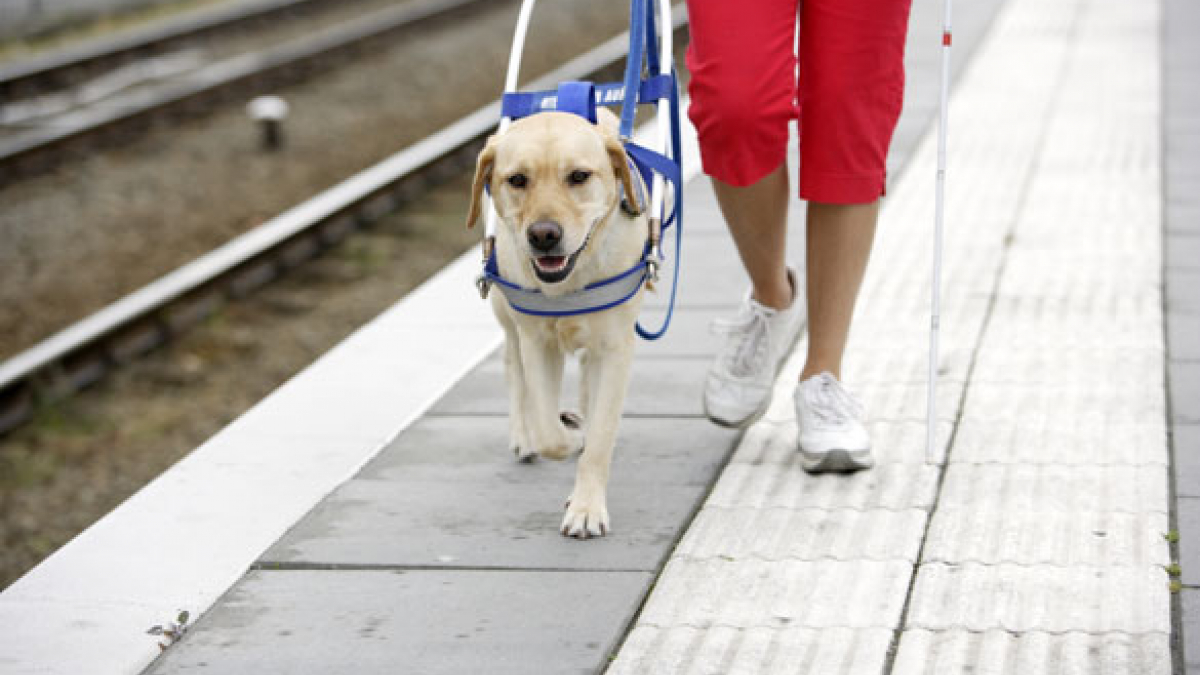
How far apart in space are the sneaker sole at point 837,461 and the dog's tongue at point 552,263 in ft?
3.10

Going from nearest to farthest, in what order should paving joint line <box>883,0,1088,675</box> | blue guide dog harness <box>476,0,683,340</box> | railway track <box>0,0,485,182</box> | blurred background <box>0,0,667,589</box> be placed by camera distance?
paving joint line <box>883,0,1088,675</box> < blue guide dog harness <box>476,0,683,340</box> < blurred background <box>0,0,667,589</box> < railway track <box>0,0,485,182</box>

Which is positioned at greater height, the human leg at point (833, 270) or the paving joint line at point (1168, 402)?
the human leg at point (833, 270)

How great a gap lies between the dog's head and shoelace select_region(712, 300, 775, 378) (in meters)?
0.94

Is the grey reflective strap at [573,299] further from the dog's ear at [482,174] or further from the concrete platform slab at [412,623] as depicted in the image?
the concrete platform slab at [412,623]

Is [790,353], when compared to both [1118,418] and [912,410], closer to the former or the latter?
[912,410]

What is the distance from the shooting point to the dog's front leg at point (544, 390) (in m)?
3.87

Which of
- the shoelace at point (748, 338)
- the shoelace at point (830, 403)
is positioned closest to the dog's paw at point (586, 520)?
the shoelace at point (830, 403)

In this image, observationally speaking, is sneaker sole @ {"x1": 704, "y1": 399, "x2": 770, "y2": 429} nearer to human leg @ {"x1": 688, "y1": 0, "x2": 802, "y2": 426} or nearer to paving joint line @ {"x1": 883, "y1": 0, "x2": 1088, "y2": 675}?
human leg @ {"x1": 688, "y1": 0, "x2": 802, "y2": 426}

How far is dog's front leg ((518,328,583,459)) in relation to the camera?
3.87m

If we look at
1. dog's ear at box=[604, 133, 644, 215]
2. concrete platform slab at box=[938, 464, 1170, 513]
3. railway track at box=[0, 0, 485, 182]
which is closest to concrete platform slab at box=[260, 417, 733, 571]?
concrete platform slab at box=[938, 464, 1170, 513]

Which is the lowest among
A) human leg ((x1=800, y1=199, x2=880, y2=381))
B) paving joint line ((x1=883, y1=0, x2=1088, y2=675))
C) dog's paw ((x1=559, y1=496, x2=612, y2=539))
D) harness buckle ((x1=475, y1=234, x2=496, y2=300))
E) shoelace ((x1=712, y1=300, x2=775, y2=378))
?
paving joint line ((x1=883, y1=0, x2=1088, y2=675))

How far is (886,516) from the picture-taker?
151 inches

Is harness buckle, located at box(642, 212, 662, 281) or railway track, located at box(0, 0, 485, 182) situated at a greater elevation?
harness buckle, located at box(642, 212, 662, 281)

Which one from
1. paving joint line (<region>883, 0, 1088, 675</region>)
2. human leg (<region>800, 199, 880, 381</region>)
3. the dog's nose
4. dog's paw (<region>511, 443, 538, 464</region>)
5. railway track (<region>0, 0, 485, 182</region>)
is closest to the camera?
paving joint line (<region>883, 0, 1088, 675</region>)
